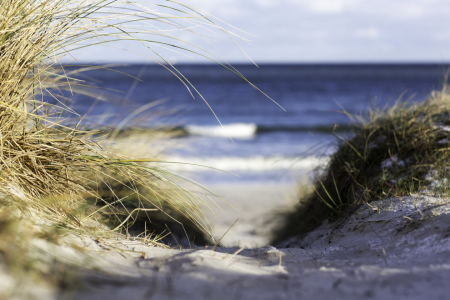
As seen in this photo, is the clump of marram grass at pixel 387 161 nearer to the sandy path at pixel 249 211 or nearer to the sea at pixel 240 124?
the sea at pixel 240 124

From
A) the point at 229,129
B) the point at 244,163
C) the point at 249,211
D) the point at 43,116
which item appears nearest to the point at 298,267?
the point at 43,116

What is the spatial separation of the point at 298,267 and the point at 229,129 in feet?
39.4

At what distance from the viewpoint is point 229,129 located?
43.8 ft

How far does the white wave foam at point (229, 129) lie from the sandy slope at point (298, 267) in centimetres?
1027

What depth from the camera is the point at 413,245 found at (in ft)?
4.84

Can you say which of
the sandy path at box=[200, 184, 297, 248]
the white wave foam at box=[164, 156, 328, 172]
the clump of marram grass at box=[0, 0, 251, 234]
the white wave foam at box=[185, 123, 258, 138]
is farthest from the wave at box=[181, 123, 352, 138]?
the clump of marram grass at box=[0, 0, 251, 234]

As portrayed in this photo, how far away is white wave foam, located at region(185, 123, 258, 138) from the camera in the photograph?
40.1ft

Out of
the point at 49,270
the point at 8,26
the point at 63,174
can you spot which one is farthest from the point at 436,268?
the point at 8,26

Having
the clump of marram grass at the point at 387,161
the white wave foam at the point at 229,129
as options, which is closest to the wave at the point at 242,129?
the white wave foam at the point at 229,129

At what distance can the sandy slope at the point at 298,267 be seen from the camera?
103cm

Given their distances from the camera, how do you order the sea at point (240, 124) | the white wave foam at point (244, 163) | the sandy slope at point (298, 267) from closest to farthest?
1. the sandy slope at point (298, 267)
2. the sea at point (240, 124)
3. the white wave foam at point (244, 163)

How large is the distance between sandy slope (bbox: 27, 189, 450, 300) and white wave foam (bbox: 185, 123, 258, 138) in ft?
33.7

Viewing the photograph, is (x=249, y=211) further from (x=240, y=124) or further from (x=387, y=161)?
(x=240, y=124)

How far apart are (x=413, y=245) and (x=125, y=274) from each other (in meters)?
1.19
